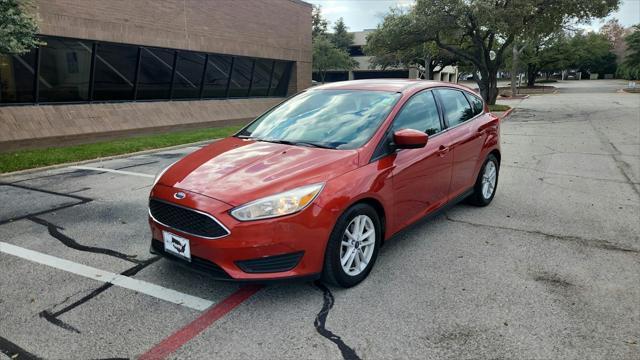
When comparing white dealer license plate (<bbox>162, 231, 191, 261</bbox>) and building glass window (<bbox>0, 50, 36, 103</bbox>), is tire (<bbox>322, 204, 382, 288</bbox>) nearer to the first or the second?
white dealer license plate (<bbox>162, 231, 191, 261</bbox>)

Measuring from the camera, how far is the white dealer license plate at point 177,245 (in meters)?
3.25

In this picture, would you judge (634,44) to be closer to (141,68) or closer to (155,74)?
(155,74)

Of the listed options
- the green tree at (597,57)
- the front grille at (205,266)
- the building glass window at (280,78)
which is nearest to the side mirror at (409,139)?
the front grille at (205,266)

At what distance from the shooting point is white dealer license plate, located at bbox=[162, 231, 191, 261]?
128 inches

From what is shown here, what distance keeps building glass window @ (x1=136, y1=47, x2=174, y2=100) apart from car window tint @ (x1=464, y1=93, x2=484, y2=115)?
1255 cm

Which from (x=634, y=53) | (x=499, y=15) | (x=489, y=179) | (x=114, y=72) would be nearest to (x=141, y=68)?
(x=114, y=72)

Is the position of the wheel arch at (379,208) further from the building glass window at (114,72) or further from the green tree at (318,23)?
the green tree at (318,23)

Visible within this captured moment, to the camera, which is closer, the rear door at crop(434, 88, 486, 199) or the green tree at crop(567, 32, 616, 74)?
the rear door at crop(434, 88, 486, 199)

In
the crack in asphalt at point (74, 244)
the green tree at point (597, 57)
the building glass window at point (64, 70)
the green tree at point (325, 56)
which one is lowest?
the crack in asphalt at point (74, 244)

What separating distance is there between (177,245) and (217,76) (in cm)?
1635

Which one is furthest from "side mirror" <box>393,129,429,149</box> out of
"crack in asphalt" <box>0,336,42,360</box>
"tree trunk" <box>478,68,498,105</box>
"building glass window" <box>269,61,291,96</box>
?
"tree trunk" <box>478,68,498,105</box>

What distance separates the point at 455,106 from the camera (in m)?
5.16

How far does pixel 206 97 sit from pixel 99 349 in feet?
53.9

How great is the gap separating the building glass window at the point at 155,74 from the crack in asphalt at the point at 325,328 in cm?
1368
